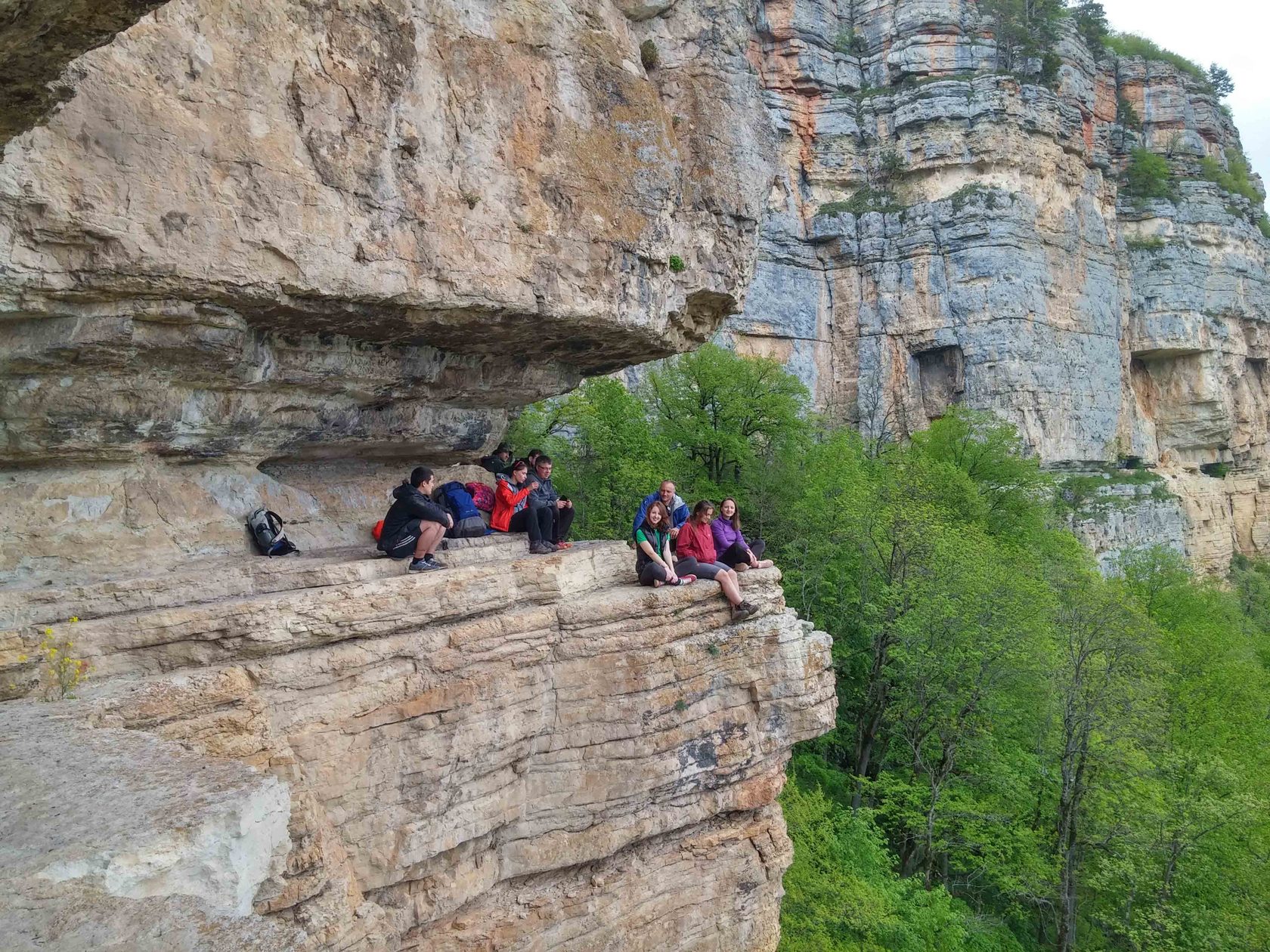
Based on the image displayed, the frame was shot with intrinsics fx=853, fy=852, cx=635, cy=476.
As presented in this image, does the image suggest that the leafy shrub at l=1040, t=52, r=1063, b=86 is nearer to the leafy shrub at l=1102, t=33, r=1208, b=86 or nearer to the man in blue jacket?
the leafy shrub at l=1102, t=33, r=1208, b=86

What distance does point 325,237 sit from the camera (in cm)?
669

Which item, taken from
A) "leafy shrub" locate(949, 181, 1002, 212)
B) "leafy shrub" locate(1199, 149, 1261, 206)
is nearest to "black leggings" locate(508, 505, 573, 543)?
"leafy shrub" locate(949, 181, 1002, 212)

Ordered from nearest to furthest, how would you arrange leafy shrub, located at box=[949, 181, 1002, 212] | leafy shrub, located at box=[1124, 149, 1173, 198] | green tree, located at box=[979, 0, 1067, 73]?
leafy shrub, located at box=[949, 181, 1002, 212]
green tree, located at box=[979, 0, 1067, 73]
leafy shrub, located at box=[1124, 149, 1173, 198]

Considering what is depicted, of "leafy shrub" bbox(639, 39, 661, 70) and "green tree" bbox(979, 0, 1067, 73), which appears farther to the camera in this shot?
"green tree" bbox(979, 0, 1067, 73)

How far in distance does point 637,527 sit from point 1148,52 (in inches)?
2063

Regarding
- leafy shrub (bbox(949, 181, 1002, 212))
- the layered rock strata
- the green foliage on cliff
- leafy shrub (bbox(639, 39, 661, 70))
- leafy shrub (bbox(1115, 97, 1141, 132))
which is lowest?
the green foliage on cliff

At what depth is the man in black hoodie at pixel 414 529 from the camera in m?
7.18

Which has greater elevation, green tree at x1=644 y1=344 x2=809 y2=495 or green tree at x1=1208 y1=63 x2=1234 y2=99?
green tree at x1=1208 y1=63 x2=1234 y2=99

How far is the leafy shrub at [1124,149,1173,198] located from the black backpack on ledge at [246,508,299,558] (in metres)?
47.3

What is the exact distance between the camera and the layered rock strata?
135 inches

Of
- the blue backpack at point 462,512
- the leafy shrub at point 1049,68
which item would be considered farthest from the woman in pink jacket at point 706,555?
the leafy shrub at point 1049,68

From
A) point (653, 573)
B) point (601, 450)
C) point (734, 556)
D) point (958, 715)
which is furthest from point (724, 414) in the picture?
point (653, 573)

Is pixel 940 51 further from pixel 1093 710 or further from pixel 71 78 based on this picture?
pixel 71 78

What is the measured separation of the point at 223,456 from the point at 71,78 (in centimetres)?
344
